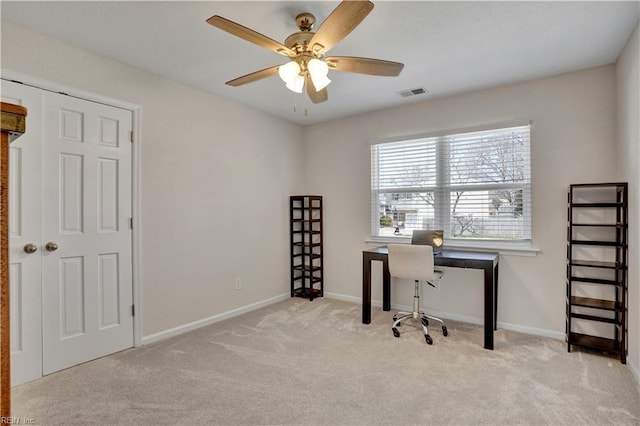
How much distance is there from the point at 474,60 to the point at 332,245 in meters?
2.71

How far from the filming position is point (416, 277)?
304cm

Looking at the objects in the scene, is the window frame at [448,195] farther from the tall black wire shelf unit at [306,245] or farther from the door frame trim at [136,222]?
the door frame trim at [136,222]

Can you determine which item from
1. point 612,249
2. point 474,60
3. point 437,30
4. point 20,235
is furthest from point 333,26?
point 612,249

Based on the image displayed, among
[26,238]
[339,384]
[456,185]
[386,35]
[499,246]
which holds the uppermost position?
[386,35]

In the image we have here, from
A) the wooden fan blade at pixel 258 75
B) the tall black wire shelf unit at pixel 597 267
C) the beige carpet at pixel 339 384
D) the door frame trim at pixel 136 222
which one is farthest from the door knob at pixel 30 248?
the tall black wire shelf unit at pixel 597 267

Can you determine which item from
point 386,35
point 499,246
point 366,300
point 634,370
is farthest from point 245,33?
point 634,370

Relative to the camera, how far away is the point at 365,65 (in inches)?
83.5

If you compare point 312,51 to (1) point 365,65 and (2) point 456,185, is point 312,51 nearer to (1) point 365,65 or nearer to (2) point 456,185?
(1) point 365,65

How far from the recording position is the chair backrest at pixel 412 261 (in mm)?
2969

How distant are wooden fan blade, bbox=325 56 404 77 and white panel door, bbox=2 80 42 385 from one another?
6.92ft

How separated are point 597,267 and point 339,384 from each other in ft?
7.46

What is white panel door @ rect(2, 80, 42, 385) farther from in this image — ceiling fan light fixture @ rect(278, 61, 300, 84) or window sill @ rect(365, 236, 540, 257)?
window sill @ rect(365, 236, 540, 257)

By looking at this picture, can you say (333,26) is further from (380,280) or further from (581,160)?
(380,280)

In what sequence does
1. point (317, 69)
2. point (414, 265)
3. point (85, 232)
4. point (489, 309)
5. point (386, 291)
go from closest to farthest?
point (317, 69), point (85, 232), point (489, 309), point (414, 265), point (386, 291)
